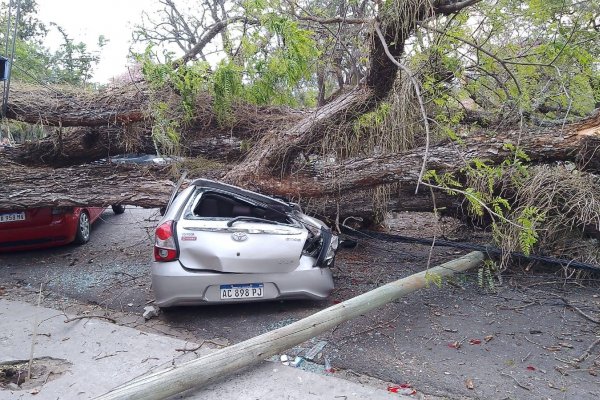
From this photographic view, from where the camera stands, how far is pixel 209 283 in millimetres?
4961

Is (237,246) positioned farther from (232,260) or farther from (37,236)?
(37,236)

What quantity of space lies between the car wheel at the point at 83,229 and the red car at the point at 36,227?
20 cm

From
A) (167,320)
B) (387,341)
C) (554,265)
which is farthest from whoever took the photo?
(554,265)

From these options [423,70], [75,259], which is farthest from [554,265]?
[75,259]

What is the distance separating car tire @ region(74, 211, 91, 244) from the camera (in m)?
8.78

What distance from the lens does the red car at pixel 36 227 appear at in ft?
25.8

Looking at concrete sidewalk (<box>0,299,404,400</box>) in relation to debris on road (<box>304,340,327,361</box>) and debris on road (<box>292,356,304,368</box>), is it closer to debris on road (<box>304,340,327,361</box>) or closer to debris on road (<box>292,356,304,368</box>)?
debris on road (<box>292,356,304,368</box>)

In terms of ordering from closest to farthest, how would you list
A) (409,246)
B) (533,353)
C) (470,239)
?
(533,353), (470,239), (409,246)

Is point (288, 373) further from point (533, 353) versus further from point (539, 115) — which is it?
point (539, 115)

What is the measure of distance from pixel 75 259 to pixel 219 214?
355cm

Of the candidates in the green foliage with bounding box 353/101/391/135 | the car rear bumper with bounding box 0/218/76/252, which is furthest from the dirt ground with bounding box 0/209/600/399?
the green foliage with bounding box 353/101/391/135

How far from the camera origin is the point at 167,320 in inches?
208

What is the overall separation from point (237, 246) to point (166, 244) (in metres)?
0.73

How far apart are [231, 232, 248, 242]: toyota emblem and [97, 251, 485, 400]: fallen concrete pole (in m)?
1.18
